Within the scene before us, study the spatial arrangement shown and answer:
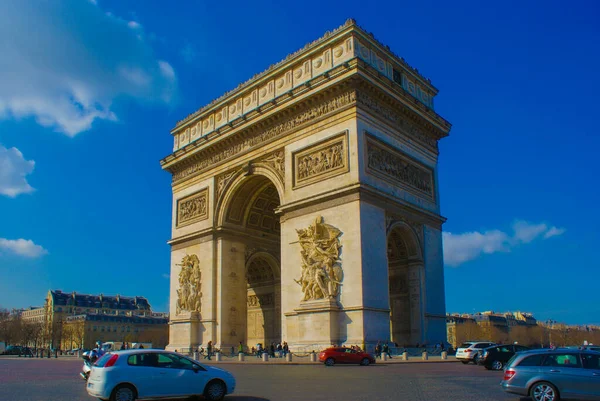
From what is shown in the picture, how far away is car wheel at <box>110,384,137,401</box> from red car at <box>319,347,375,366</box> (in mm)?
12749

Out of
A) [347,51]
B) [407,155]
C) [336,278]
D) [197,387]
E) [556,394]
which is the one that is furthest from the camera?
[407,155]

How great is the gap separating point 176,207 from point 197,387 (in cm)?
2747

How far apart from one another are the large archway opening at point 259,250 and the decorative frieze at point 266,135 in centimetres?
207

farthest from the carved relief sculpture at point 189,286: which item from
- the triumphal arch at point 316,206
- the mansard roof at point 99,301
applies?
the mansard roof at point 99,301

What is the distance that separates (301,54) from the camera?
30984mm

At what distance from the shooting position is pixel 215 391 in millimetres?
11898

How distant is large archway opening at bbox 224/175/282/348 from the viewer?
3450 cm

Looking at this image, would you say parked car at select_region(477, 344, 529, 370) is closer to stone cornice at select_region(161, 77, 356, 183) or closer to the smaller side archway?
stone cornice at select_region(161, 77, 356, 183)

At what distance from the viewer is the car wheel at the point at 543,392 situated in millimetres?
10672

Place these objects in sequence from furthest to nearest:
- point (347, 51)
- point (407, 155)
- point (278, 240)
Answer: point (278, 240), point (407, 155), point (347, 51)

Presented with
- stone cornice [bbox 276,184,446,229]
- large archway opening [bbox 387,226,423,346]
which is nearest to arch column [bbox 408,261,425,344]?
large archway opening [bbox 387,226,423,346]

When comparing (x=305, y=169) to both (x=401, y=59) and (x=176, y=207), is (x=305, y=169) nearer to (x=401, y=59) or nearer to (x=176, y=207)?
(x=401, y=59)

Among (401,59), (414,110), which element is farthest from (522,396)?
(401,59)

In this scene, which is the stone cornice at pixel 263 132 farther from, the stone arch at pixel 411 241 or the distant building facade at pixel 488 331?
the distant building facade at pixel 488 331
